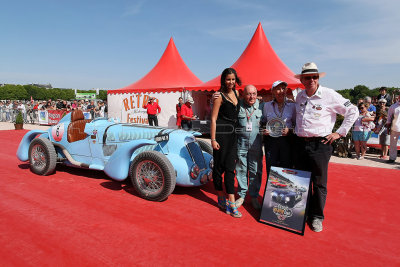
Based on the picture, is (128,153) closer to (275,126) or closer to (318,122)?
(275,126)

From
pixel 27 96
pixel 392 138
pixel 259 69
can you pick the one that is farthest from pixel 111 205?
pixel 27 96

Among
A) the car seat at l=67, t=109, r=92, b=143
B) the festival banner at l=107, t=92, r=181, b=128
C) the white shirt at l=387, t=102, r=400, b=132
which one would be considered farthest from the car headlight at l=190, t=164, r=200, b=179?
the festival banner at l=107, t=92, r=181, b=128

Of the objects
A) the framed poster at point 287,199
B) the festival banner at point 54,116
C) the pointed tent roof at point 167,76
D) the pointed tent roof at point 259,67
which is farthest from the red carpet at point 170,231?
the festival banner at point 54,116

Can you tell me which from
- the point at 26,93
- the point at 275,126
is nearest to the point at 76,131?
the point at 275,126

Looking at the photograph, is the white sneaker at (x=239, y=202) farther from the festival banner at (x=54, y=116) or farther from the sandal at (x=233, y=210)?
the festival banner at (x=54, y=116)

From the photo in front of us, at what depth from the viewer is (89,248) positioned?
7.45 ft

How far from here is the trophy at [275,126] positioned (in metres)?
2.88

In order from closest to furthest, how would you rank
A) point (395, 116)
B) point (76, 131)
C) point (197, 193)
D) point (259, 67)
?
point (197, 193)
point (76, 131)
point (395, 116)
point (259, 67)

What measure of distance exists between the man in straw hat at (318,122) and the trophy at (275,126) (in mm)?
188

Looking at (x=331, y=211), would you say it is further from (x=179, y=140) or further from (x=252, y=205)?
(x=179, y=140)

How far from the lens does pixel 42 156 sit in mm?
4402

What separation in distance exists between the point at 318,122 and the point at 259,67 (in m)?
9.14

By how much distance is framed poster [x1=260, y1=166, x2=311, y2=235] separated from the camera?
106 inches

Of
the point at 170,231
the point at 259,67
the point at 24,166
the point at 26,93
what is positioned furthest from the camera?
the point at 26,93
